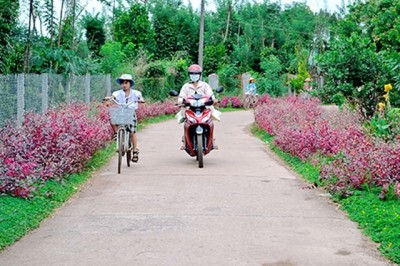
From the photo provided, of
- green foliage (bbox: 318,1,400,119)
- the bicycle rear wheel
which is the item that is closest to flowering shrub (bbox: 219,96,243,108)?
green foliage (bbox: 318,1,400,119)

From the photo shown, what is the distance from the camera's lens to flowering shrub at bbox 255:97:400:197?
8492 mm

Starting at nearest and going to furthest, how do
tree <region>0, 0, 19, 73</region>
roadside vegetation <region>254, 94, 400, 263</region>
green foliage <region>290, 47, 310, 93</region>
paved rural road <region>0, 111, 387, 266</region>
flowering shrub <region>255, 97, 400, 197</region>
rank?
paved rural road <region>0, 111, 387, 266</region> < roadside vegetation <region>254, 94, 400, 263</region> < flowering shrub <region>255, 97, 400, 197</region> < tree <region>0, 0, 19, 73</region> < green foliage <region>290, 47, 310, 93</region>

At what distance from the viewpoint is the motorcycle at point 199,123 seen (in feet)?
37.8

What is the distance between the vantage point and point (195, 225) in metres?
7.02

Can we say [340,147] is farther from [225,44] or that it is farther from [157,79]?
[225,44]

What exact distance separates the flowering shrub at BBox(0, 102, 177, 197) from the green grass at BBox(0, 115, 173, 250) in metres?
0.13

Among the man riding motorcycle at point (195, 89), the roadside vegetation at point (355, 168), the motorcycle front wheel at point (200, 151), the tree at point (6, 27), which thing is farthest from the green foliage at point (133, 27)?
the motorcycle front wheel at point (200, 151)

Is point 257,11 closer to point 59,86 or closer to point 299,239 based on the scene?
point 59,86

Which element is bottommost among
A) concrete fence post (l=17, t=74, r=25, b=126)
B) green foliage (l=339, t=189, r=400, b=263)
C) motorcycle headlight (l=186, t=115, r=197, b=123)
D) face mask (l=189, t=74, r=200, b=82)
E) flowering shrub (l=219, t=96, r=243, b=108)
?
Result: green foliage (l=339, t=189, r=400, b=263)

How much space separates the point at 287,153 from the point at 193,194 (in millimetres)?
4795

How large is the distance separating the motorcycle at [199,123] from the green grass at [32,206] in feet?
7.11

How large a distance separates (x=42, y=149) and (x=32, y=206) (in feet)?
7.20

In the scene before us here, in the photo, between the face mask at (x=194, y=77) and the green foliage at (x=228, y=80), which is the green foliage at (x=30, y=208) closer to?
the face mask at (x=194, y=77)

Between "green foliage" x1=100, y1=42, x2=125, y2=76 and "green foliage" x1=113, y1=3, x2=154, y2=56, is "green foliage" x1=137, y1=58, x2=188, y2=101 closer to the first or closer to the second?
"green foliage" x1=100, y1=42, x2=125, y2=76
